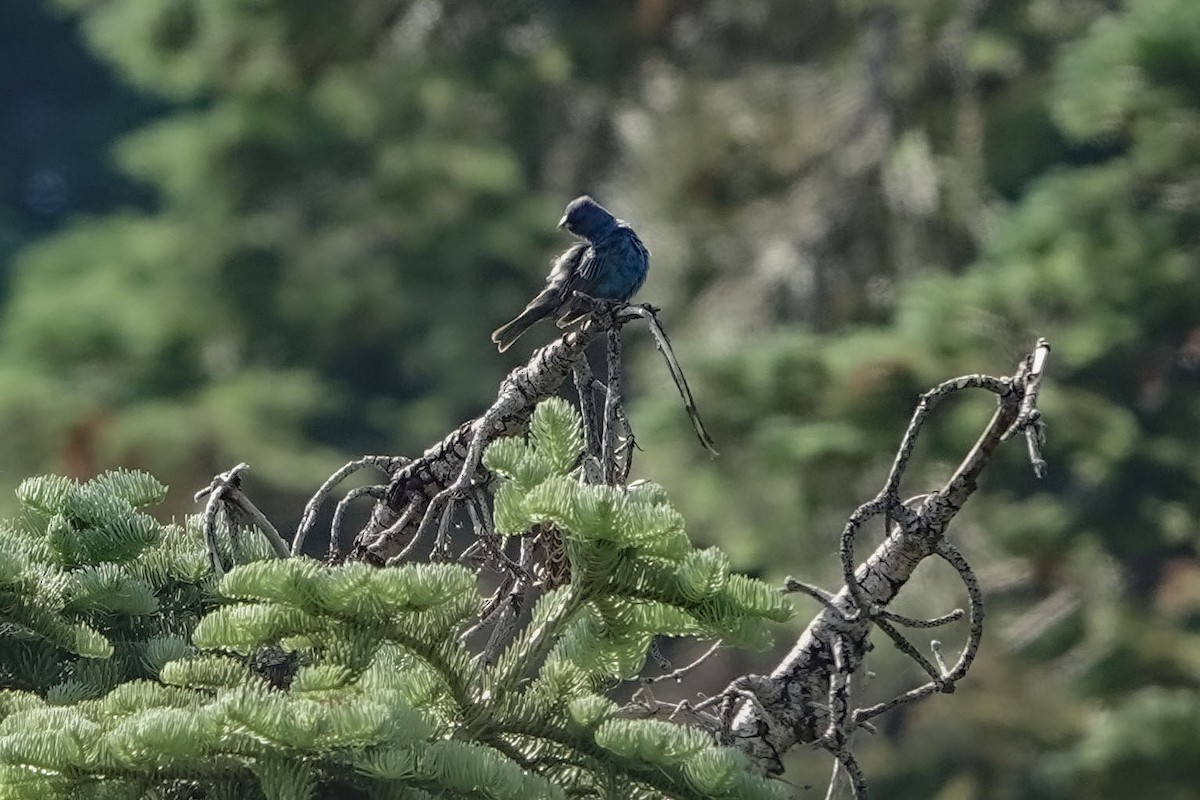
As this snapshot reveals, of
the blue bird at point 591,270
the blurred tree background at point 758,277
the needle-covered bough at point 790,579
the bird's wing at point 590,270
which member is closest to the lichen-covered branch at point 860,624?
the needle-covered bough at point 790,579

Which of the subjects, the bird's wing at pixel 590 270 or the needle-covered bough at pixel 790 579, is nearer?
the needle-covered bough at pixel 790 579

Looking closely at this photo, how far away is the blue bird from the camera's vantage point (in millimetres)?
3879

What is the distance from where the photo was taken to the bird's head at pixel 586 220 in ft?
15.3

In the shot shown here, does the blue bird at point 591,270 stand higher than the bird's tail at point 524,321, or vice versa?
the blue bird at point 591,270

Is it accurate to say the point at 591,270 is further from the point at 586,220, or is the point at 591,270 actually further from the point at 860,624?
the point at 860,624

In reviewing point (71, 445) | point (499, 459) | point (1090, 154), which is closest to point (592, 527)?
point (499, 459)

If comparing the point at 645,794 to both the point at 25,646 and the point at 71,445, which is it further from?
the point at 71,445

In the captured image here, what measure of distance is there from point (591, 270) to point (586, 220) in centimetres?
54

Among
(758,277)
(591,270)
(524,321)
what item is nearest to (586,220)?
(591,270)

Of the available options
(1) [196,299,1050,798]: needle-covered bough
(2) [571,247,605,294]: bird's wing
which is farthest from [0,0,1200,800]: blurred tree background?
(1) [196,299,1050,798]: needle-covered bough

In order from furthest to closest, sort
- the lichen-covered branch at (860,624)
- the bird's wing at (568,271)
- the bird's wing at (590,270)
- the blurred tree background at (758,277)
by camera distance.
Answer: the blurred tree background at (758,277), the bird's wing at (590,270), the bird's wing at (568,271), the lichen-covered branch at (860,624)

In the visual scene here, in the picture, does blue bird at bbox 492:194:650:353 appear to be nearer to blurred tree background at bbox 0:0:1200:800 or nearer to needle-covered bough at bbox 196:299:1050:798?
needle-covered bough at bbox 196:299:1050:798

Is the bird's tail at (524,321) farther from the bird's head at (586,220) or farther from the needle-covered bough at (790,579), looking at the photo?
the needle-covered bough at (790,579)

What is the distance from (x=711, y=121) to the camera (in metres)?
11.5
